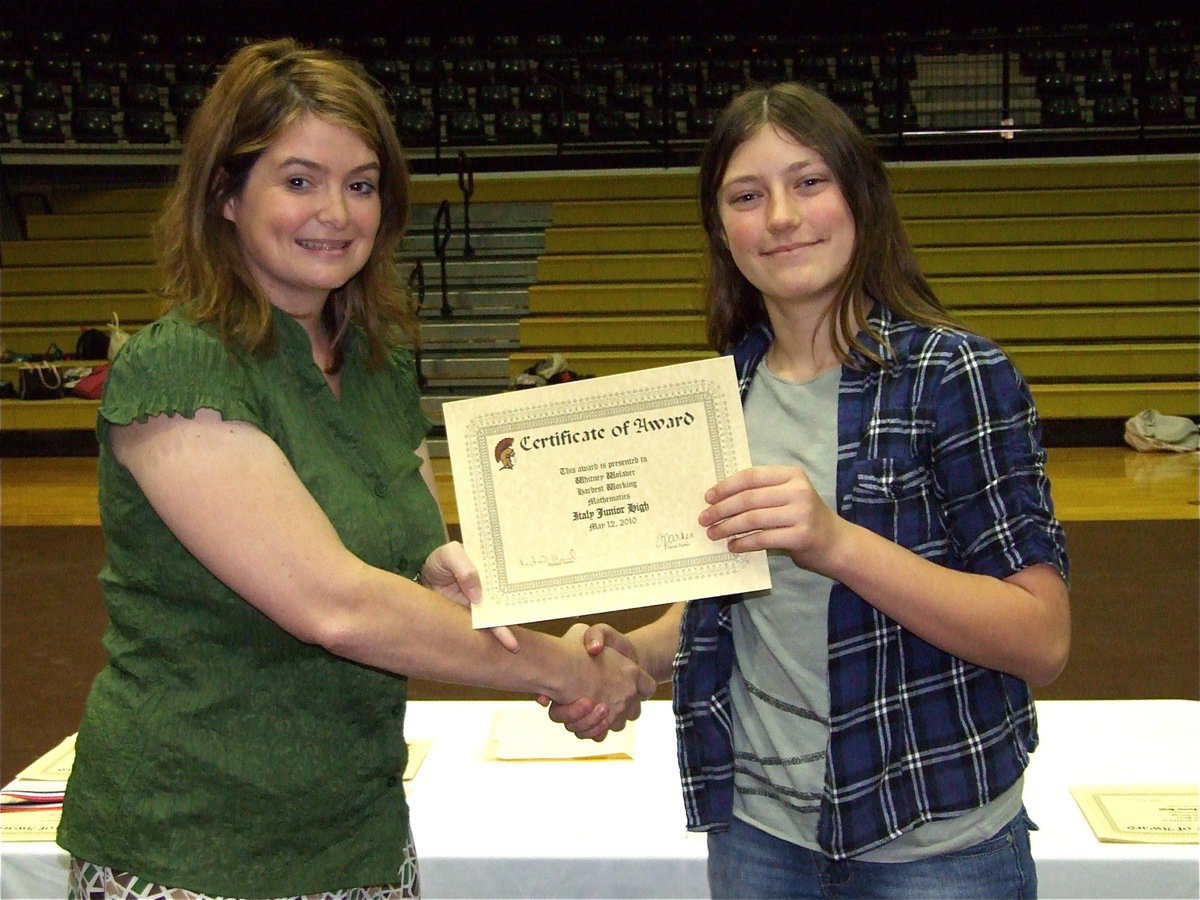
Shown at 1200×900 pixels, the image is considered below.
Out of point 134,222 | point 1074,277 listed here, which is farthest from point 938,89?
point 134,222

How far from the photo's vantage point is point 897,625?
141cm

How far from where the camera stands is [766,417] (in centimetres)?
153

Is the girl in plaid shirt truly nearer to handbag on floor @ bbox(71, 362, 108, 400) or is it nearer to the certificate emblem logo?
the certificate emblem logo

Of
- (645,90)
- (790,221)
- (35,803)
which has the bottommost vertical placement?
(35,803)

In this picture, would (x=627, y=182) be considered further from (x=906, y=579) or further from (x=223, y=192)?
(x=906, y=579)

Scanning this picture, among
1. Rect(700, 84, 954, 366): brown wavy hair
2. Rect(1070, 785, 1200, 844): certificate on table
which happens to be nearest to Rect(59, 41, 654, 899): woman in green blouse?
Rect(700, 84, 954, 366): brown wavy hair

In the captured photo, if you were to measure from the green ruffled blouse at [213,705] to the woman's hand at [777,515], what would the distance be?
429mm

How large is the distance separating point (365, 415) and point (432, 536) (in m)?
0.18

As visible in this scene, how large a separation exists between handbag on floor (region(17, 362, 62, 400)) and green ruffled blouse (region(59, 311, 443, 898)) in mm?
8834

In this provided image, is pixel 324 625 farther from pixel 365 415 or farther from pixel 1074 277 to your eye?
pixel 1074 277

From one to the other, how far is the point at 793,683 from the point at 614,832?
0.48 m

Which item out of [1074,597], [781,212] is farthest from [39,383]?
[781,212]

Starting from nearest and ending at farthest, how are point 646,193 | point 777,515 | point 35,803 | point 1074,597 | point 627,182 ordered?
point 777,515
point 35,803
point 1074,597
point 646,193
point 627,182
